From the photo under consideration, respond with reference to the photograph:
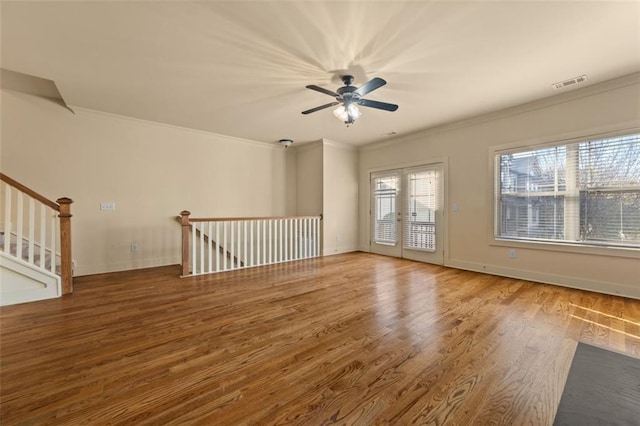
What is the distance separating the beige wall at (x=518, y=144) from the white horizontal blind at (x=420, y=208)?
0.28m

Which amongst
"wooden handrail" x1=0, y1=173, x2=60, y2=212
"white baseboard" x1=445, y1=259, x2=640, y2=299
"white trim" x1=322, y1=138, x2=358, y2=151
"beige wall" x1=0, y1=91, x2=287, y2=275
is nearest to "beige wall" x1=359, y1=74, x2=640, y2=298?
"white baseboard" x1=445, y1=259, x2=640, y2=299

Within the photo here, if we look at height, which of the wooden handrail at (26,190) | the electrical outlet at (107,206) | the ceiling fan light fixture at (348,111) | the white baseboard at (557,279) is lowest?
the white baseboard at (557,279)

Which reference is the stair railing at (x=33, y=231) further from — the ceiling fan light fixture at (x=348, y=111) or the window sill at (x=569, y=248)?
the window sill at (x=569, y=248)

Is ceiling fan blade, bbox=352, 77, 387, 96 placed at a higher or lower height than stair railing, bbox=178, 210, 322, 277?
higher

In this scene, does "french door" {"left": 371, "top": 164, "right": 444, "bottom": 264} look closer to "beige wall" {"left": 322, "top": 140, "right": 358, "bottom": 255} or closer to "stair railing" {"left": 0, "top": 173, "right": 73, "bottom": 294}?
"beige wall" {"left": 322, "top": 140, "right": 358, "bottom": 255}

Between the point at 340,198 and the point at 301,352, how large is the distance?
15.2 ft

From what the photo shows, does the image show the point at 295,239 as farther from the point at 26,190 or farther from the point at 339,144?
the point at 26,190

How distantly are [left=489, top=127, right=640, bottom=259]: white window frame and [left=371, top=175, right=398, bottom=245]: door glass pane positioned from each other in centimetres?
193

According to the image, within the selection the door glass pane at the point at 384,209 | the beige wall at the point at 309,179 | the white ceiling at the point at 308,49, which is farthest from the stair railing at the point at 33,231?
the door glass pane at the point at 384,209

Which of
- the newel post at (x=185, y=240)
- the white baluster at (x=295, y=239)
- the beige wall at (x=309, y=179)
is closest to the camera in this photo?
the newel post at (x=185, y=240)

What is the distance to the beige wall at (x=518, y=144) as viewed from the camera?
129 inches

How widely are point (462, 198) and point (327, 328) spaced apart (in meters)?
3.67

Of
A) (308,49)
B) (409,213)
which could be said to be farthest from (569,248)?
(308,49)

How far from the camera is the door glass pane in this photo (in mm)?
5957
